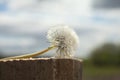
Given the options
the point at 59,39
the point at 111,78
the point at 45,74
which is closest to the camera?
the point at 45,74

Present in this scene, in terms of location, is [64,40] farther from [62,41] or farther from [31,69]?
[31,69]

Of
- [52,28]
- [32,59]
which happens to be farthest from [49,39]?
[32,59]

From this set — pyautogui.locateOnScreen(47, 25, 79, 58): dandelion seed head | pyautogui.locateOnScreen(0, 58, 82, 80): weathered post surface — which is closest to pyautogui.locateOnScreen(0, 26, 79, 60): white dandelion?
pyautogui.locateOnScreen(47, 25, 79, 58): dandelion seed head

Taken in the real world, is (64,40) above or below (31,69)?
above

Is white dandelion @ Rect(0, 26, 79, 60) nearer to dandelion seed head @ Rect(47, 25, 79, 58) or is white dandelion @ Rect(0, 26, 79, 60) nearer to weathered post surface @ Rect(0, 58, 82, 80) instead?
dandelion seed head @ Rect(47, 25, 79, 58)

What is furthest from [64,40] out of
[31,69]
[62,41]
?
[31,69]

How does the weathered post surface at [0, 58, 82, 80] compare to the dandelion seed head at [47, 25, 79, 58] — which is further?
the dandelion seed head at [47, 25, 79, 58]

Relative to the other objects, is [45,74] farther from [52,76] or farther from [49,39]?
[49,39]

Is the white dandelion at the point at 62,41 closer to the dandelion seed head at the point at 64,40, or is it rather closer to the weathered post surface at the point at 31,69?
the dandelion seed head at the point at 64,40
